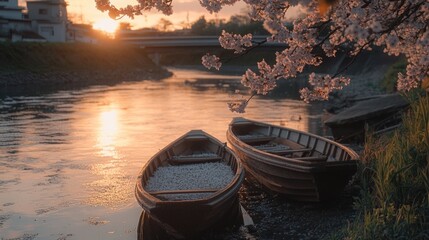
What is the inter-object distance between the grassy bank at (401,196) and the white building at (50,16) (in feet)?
249

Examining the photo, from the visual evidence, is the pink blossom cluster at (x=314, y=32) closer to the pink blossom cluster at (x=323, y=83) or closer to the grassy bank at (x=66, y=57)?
the pink blossom cluster at (x=323, y=83)

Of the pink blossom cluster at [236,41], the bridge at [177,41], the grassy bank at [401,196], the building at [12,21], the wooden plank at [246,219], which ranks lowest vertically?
the wooden plank at [246,219]

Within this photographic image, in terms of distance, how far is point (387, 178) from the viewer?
7238 millimetres

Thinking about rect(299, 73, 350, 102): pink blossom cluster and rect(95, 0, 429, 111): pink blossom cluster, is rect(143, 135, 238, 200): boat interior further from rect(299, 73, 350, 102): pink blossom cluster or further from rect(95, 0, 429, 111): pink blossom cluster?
rect(299, 73, 350, 102): pink blossom cluster

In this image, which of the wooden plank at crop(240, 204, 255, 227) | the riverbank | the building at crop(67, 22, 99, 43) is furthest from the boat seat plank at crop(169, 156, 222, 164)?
the building at crop(67, 22, 99, 43)

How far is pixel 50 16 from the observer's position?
262ft

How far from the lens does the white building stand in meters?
78.6

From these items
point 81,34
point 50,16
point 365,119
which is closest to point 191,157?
point 365,119

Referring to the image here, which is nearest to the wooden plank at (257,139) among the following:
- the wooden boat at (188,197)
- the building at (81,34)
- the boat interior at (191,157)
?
the boat interior at (191,157)

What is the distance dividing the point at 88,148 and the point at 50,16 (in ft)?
219

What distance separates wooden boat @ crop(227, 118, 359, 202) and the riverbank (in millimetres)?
34063

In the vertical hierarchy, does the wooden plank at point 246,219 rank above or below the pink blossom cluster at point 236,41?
below

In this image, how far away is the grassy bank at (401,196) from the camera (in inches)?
247

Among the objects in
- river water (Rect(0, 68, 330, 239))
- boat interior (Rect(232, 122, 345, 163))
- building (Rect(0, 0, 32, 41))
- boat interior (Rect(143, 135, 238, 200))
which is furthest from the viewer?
building (Rect(0, 0, 32, 41))
